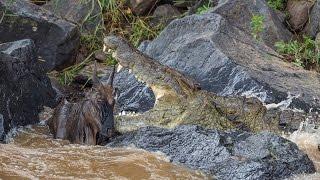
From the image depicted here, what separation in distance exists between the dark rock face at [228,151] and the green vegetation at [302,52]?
3.74 meters

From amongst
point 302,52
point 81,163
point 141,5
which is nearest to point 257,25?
point 302,52

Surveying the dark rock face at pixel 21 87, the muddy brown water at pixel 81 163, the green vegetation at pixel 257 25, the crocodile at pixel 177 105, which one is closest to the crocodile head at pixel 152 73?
the crocodile at pixel 177 105

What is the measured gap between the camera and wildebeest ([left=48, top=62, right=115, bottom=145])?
4957 mm

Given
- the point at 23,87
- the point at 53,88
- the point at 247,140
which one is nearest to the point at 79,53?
the point at 53,88

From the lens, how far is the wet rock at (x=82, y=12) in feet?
29.8

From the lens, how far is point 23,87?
5.71 metres

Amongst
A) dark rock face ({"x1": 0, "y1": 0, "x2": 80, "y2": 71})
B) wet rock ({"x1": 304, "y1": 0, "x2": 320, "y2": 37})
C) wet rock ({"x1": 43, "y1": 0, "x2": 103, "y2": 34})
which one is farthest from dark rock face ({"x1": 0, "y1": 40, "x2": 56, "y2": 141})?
wet rock ({"x1": 304, "y1": 0, "x2": 320, "y2": 37})

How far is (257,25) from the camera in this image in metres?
8.04

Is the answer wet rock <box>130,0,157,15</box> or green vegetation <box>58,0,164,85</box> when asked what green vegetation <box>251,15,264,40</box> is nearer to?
green vegetation <box>58,0,164,85</box>

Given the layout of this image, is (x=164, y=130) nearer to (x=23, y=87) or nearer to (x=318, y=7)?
(x=23, y=87)

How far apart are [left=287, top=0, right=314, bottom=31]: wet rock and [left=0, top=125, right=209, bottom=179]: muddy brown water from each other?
17.4 feet

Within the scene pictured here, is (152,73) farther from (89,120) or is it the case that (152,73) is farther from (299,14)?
(299,14)

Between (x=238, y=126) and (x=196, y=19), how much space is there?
7.90 feet

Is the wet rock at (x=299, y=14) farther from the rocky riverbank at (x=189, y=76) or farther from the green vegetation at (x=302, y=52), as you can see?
the green vegetation at (x=302, y=52)
